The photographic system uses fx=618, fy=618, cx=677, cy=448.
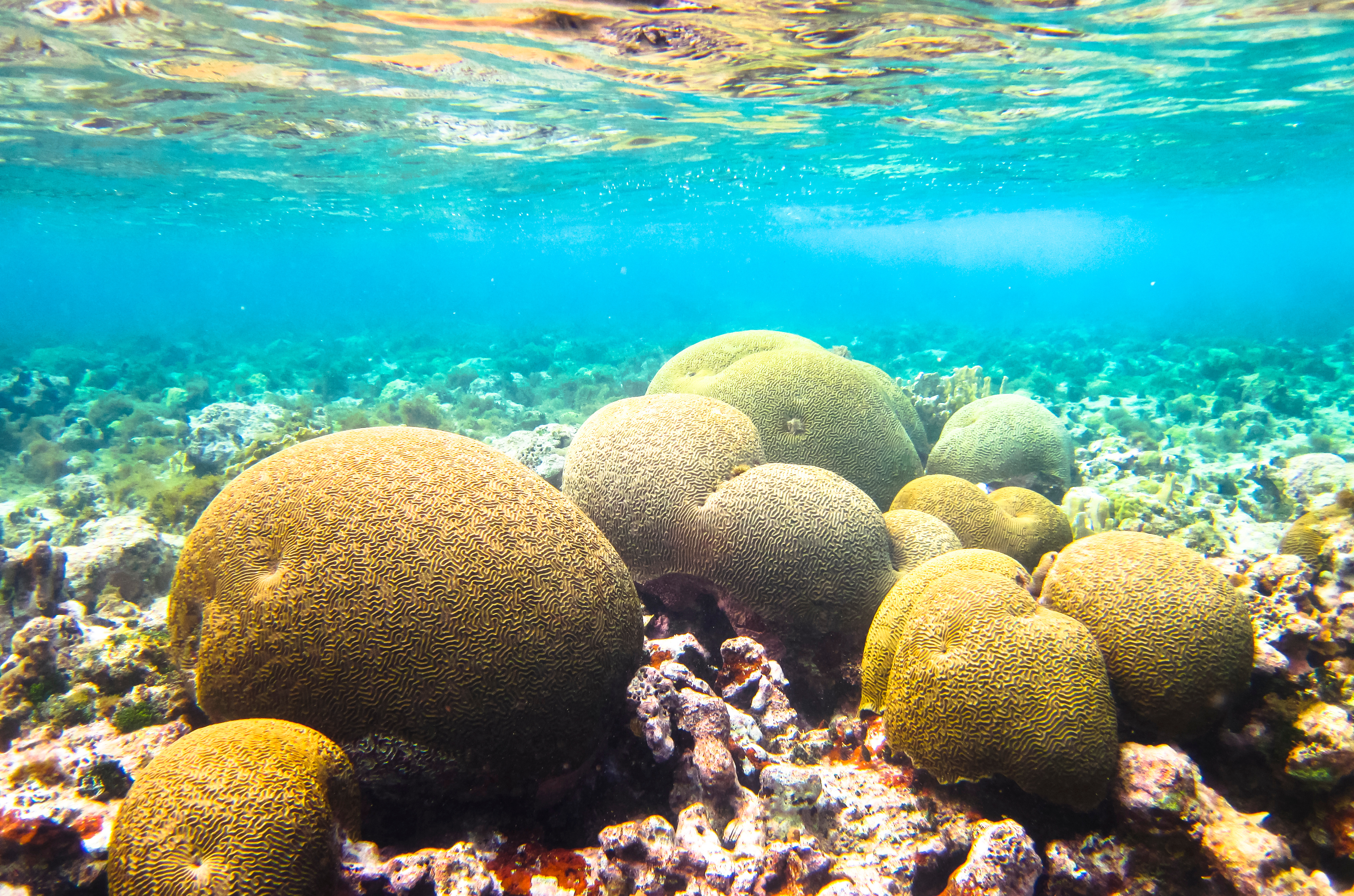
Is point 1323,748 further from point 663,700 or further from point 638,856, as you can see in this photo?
point 638,856

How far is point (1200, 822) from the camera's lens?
2.78 meters

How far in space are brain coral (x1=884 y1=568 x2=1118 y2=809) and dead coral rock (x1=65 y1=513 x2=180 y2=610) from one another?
24.3 feet

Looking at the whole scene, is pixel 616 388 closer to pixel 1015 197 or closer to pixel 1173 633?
pixel 1173 633

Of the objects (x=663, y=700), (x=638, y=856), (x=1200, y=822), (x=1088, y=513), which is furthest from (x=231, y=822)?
(x=1088, y=513)

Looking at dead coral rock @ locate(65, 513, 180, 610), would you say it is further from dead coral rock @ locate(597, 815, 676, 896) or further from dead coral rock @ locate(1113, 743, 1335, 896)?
dead coral rock @ locate(1113, 743, 1335, 896)

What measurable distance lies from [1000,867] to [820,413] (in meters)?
4.11

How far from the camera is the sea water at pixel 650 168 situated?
410 inches

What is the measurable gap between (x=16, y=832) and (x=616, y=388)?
16.1 m

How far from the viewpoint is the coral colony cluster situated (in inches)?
102

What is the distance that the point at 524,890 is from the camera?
8.10 ft

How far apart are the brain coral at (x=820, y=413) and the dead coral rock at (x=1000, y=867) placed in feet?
10.9

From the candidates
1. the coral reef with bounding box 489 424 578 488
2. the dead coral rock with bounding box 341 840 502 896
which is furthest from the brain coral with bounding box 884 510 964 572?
the coral reef with bounding box 489 424 578 488

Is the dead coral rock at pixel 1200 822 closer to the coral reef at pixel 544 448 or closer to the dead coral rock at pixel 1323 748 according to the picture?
the dead coral rock at pixel 1323 748

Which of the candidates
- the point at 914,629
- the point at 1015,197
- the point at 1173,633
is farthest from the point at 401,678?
the point at 1015,197
